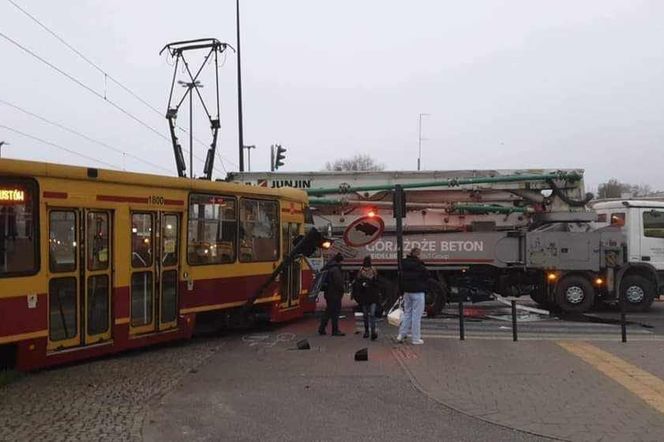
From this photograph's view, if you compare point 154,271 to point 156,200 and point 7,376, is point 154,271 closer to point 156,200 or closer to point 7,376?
point 156,200

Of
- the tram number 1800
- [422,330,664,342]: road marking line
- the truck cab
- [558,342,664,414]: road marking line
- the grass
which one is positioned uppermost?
the tram number 1800

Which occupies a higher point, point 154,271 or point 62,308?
point 154,271

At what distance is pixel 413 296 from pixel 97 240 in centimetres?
492

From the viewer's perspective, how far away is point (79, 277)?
8836mm

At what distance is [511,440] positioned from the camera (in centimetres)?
595

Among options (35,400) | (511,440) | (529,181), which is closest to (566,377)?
(511,440)

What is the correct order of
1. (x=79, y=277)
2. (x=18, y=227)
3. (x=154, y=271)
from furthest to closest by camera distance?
(x=154, y=271)
(x=79, y=277)
(x=18, y=227)

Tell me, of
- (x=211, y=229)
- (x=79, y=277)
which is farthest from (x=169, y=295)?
(x=79, y=277)

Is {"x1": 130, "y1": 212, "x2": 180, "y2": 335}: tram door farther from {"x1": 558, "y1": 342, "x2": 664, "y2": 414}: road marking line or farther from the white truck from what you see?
{"x1": 558, "y1": 342, "x2": 664, "y2": 414}: road marking line

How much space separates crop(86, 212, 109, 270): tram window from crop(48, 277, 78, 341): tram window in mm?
428

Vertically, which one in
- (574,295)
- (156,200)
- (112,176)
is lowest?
(574,295)

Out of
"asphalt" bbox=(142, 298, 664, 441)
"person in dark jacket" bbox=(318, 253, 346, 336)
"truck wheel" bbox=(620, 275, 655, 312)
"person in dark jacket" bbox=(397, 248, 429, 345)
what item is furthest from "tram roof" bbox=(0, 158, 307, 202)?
"truck wheel" bbox=(620, 275, 655, 312)

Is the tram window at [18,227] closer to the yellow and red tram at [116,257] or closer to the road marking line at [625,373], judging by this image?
the yellow and red tram at [116,257]

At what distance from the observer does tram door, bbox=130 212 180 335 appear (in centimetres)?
973
